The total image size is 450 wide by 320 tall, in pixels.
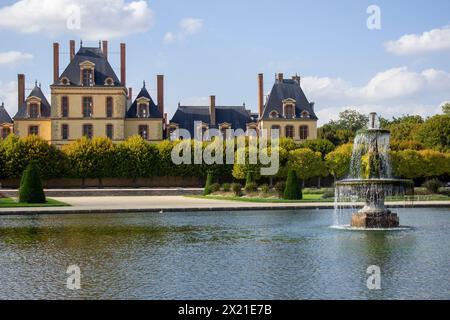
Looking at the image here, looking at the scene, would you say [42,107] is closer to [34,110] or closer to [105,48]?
[34,110]

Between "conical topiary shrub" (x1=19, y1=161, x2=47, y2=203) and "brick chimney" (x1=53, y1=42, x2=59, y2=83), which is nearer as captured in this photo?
"conical topiary shrub" (x1=19, y1=161, x2=47, y2=203)

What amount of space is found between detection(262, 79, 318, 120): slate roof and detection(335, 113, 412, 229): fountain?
42905 mm

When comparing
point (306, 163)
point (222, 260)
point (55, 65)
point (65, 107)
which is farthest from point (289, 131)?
point (222, 260)

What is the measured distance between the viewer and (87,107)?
5991 cm

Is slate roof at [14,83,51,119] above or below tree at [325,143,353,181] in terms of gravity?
above

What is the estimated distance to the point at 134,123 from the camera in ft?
201

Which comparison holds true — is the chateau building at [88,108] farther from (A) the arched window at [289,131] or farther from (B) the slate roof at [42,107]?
(A) the arched window at [289,131]

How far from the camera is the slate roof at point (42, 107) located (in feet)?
198

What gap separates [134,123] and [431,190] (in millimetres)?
31457

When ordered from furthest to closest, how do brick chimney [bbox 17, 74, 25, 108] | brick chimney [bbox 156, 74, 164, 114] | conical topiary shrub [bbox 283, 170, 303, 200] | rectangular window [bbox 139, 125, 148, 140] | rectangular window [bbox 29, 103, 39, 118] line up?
1. rectangular window [bbox 139, 125, 148, 140]
2. brick chimney [bbox 17, 74, 25, 108]
3. brick chimney [bbox 156, 74, 164, 114]
4. rectangular window [bbox 29, 103, 39, 118]
5. conical topiary shrub [bbox 283, 170, 303, 200]

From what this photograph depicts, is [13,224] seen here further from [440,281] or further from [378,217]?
[440,281]

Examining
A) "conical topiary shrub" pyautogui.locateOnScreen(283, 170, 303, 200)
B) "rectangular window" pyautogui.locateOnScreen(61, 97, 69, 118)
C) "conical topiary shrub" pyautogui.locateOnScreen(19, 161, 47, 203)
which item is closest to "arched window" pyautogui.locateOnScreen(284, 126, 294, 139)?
"rectangular window" pyautogui.locateOnScreen(61, 97, 69, 118)

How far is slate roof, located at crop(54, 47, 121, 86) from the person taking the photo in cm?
6003

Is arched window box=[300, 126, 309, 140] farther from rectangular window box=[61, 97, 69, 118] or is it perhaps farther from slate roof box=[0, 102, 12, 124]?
slate roof box=[0, 102, 12, 124]
